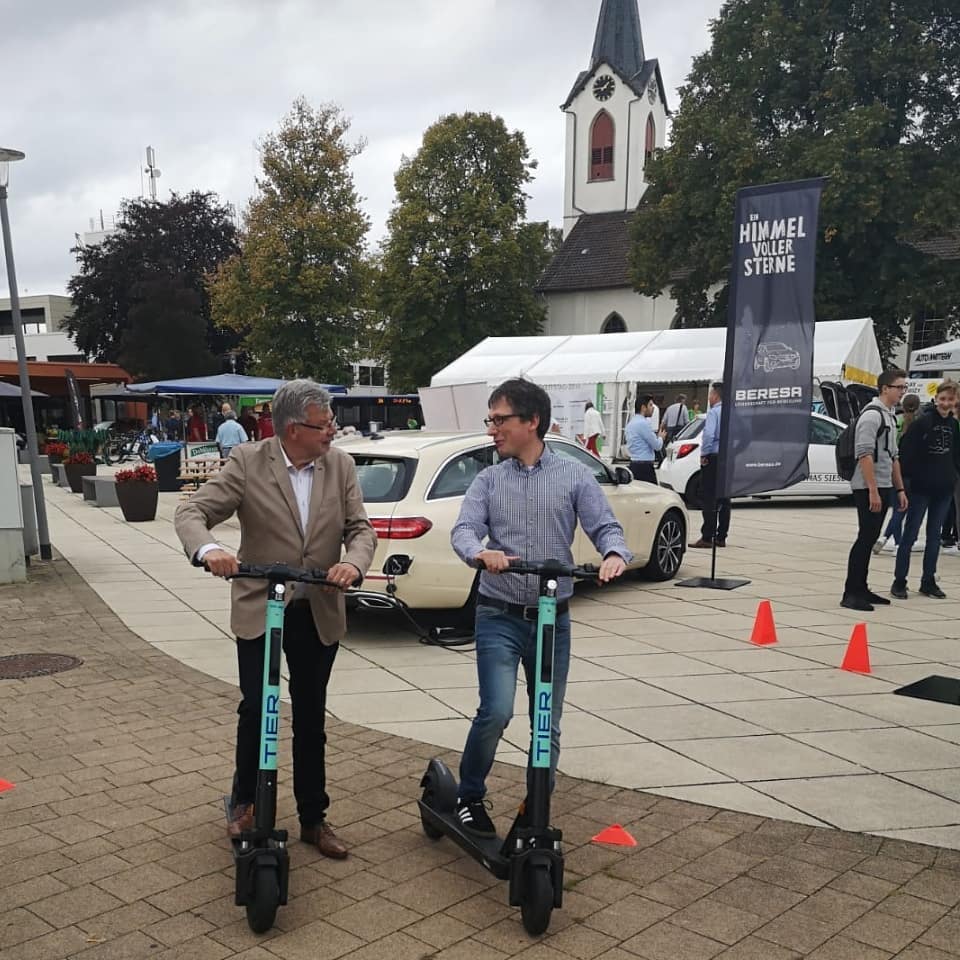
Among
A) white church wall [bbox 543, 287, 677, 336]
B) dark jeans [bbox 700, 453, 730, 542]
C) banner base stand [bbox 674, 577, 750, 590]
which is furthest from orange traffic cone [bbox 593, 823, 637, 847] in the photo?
white church wall [bbox 543, 287, 677, 336]

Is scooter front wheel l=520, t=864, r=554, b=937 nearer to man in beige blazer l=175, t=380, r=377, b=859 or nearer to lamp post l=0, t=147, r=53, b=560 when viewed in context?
man in beige blazer l=175, t=380, r=377, b=859

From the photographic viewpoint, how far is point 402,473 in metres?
7.30

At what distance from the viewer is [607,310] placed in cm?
5303

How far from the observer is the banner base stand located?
927cm

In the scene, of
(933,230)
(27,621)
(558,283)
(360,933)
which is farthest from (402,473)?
(558,283)

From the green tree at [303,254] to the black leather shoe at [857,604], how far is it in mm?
30782

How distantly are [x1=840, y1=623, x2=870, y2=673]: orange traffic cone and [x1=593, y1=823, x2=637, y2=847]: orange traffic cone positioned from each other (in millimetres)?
3134

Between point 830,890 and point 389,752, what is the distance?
2.22 metres

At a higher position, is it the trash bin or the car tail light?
the car tail light

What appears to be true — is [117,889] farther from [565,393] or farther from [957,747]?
[565,393]

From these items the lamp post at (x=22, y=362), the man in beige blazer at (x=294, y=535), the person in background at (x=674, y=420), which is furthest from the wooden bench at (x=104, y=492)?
the man in beige blazer at (x=294, y=535)

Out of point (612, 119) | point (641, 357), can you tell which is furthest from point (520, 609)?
point (612, 119)

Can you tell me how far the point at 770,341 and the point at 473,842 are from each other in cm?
683

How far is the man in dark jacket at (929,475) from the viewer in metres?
8.58
